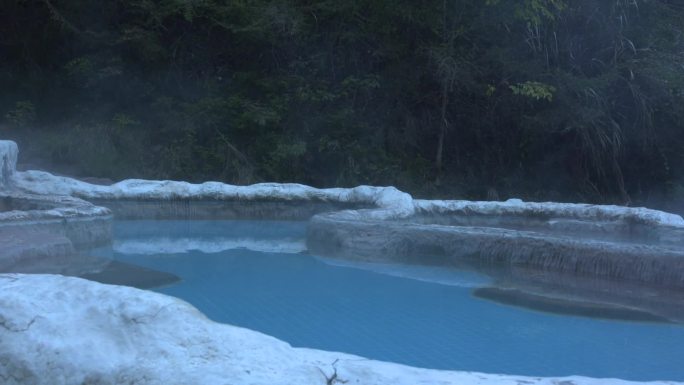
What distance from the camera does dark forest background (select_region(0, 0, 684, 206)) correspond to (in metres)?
12.1

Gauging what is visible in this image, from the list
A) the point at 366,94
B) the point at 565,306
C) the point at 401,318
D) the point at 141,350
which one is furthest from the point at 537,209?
the point at 141,350

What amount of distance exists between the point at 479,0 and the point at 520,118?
1965 millimetres

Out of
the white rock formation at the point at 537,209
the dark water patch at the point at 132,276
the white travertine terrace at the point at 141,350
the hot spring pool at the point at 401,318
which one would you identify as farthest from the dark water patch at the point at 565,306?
the white rock formation at the point at 537,209

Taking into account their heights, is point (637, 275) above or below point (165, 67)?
below

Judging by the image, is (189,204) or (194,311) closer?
(194,311)

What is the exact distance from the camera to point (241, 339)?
115 inches

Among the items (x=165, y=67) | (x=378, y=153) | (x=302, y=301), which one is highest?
(x=165, y=67)

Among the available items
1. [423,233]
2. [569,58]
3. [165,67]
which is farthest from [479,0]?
[423,233]

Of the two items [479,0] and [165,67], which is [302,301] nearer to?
[479,0]

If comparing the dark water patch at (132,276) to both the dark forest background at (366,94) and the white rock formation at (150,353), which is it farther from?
the dark forest background at (366,94)

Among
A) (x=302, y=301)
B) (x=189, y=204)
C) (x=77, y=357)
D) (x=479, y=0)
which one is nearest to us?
(x=77, y=357)

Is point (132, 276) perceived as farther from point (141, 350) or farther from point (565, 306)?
point (141, 350)

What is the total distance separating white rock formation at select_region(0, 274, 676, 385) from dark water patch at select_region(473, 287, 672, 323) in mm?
2494

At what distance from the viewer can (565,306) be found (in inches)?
215
